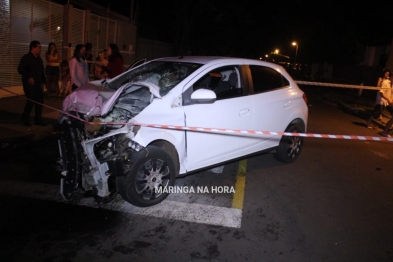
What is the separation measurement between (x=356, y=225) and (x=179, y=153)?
233 cm

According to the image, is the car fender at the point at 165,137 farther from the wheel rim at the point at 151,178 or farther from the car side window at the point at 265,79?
the car side window at the point at 265,79

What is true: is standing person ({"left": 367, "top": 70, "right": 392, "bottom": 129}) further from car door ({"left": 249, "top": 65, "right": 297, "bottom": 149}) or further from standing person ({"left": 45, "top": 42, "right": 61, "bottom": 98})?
standing person ({"left": 45, "top": 42, "right": 61, "bottom": 98})

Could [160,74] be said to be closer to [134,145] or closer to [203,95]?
[203,95]

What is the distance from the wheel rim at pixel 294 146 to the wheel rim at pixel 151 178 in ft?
8.96

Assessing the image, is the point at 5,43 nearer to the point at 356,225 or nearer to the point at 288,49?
the point at 356,225

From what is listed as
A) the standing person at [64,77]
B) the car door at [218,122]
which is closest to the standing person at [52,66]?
the standing person at [64,77]

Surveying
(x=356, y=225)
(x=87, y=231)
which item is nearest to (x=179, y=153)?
(x=87, y=231)

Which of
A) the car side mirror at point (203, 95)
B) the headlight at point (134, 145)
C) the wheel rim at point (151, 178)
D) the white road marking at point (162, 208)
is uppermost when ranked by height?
the car side mirror at point (203, 95)

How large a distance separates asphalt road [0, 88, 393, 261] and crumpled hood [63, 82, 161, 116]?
45.6 inches

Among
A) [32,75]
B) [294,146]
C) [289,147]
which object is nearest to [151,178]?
[289,147]

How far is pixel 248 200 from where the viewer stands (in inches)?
191

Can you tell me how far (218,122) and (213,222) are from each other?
1.36 meters

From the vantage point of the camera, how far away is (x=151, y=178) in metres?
4.31

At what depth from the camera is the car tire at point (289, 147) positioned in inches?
244
